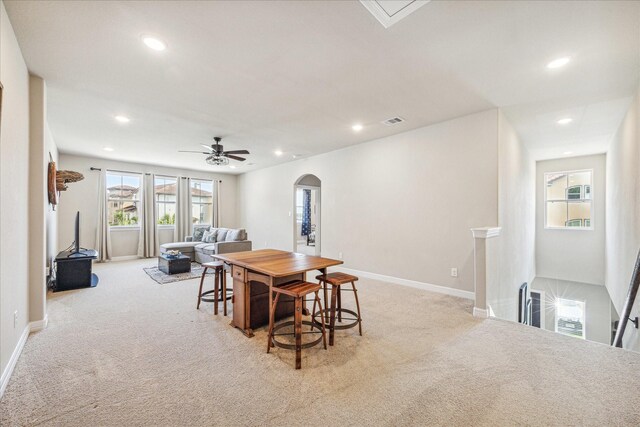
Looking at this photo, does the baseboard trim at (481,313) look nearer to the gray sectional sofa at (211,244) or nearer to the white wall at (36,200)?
the gray sectional sofa at (211,244)

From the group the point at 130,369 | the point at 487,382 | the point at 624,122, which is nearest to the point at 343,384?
the point at 487,382

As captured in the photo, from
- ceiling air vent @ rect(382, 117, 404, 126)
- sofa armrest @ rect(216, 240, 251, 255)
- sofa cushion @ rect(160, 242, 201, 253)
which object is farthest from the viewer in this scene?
sofa cushion @ rect(160, 242, 201, 253)

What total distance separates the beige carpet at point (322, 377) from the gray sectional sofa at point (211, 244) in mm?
2750

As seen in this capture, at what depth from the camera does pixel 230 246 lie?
5902 mm

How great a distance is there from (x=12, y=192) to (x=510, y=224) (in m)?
5.96

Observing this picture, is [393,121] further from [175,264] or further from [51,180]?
[51,180]

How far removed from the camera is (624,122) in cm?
399

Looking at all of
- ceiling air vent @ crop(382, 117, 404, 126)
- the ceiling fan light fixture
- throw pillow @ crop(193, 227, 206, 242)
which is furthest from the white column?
throw pillow @ crop(193, 227, 206, 242)

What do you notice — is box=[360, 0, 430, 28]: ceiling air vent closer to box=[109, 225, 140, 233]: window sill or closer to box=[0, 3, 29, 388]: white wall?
box=[0, 3, 29, 388]: white wall

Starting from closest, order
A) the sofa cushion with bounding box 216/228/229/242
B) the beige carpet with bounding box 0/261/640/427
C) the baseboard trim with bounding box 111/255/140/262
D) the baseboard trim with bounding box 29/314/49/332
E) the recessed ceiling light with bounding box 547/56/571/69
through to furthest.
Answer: the beige carpet with bounding box 0/261/640/427, the recessed ceiling light with bounding box 547/56/571/69, the baseboard trim with bounding box 29/314/49/332, the sofa cushion with bounding box 216/228/229/242, the baseboard trim with bounding box 111/255/140/262

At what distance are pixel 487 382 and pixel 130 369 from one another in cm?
272

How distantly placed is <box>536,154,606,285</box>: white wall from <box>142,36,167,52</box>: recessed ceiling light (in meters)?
8.75

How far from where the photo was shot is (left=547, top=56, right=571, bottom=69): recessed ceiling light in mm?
2552

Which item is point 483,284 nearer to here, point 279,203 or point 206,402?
point 206,402
